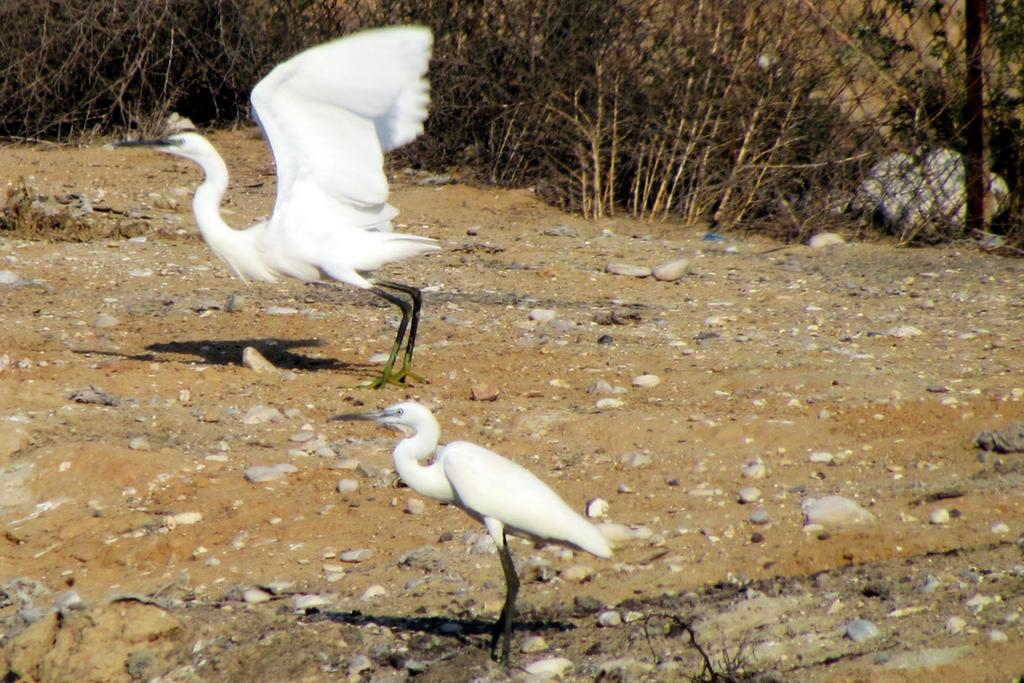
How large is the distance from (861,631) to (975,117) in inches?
273

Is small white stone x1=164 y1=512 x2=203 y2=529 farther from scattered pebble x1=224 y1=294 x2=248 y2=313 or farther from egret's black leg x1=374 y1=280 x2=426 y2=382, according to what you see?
scattered pebble x1=224 y1=294 x2=248 y2=313

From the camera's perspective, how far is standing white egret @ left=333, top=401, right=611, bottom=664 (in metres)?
3.89

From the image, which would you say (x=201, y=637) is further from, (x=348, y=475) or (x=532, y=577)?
(x=348, y=475)

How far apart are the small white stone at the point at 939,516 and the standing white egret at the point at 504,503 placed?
143 cm

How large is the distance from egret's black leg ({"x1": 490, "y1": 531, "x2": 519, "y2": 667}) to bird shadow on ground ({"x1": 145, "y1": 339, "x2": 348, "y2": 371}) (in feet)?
10.5

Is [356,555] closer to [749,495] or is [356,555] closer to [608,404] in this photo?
[749,495]

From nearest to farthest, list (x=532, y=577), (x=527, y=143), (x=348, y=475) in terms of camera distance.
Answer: (x=532, y=577) < (x=348, y=475) < (x=527, y=143)

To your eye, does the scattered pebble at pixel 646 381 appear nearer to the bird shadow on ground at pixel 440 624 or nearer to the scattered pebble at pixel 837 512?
the scattered pebble at pixel 837 512

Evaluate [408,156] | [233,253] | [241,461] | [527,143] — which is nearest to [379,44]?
[233,253]

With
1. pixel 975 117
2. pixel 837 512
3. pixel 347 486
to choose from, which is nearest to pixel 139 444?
pixel 347 486

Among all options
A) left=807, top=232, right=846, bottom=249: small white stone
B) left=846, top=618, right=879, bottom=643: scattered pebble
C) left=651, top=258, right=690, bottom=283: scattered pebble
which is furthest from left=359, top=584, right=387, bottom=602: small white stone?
left=807, top=232, right=846, bottom=249: small white stone

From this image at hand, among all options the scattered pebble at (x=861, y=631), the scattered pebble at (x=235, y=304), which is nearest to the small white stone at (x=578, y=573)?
the scattered pebble at (x=861, y=631)

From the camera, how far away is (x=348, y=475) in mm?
5469

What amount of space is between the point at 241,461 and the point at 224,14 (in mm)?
8284
